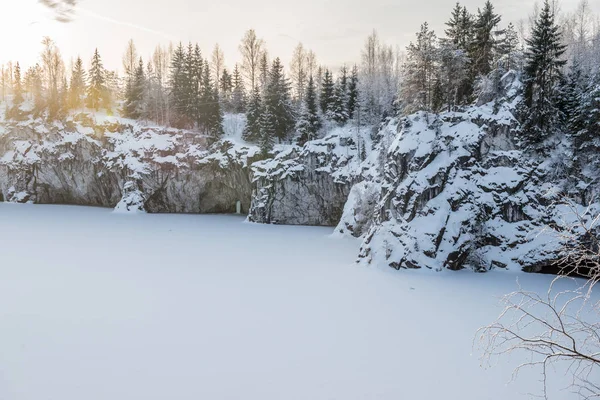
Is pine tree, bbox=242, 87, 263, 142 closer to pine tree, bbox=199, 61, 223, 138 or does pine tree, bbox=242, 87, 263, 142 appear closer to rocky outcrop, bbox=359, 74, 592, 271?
pine tree, bbox=199, 61, 223, 138

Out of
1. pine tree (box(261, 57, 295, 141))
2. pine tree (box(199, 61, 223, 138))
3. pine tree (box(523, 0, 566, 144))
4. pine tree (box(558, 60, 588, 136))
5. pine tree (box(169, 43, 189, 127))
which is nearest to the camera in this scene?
pine tree (box(558, 60, 588, 136))

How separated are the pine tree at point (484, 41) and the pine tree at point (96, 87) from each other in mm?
43947

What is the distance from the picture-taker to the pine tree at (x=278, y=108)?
35.2m

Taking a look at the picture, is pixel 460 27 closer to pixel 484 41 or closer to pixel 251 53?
pixel 484 41

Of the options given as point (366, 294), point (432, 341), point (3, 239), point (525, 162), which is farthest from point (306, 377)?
point (3, 239)

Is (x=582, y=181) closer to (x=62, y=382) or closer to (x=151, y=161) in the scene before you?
(x=62, y=382)

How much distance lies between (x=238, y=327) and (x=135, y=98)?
39610mm

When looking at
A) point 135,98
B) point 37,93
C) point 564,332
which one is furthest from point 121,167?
point 564,332

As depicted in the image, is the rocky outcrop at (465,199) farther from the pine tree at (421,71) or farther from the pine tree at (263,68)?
the pine tree at (263,68)

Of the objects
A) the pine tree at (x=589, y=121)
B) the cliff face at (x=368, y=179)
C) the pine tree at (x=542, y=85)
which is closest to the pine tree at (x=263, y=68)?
the cliff face at (x=368, y=179)

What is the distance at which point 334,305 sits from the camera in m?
11.8

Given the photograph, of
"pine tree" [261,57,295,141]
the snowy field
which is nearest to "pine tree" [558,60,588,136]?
the snowy field

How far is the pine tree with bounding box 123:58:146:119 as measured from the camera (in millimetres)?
40531

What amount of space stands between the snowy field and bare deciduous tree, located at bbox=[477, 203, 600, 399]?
968 millimetres
